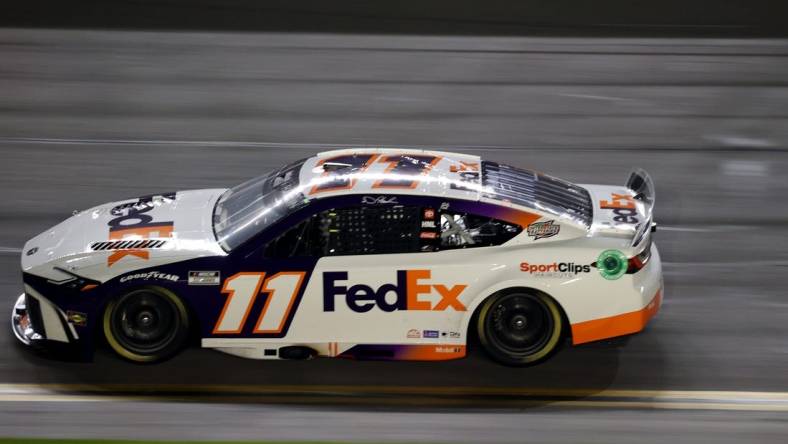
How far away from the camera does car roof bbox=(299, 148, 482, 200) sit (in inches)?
323

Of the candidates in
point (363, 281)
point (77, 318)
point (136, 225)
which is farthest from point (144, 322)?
point (363, 281)

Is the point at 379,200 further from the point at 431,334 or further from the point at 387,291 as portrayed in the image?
the point at 431,334

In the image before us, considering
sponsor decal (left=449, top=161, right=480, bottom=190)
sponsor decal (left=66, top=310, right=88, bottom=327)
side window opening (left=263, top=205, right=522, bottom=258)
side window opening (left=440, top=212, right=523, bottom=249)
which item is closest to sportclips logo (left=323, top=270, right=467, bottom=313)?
side window opening (left=263, top=205, right=522, bottom=258)

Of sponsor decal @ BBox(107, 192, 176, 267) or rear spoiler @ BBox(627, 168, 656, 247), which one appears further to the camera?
rear spoiler @ BBox(627, 168, 656, 247)

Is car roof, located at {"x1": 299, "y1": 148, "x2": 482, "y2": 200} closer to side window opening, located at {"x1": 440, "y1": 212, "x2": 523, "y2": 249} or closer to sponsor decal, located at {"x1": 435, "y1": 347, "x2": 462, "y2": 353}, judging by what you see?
side window opening, located at {"x1": 440, "y1": 212, "x2": 523, "y2": 249}

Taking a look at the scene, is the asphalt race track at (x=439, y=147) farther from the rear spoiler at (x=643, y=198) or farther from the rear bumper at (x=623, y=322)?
the rear spoiler at (x=643, y=198)

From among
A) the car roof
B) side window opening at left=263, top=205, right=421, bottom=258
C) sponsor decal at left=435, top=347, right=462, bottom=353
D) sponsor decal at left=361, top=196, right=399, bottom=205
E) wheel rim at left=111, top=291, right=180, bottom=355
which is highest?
the car roof

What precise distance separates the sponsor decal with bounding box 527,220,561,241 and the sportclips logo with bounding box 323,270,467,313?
2.02ft

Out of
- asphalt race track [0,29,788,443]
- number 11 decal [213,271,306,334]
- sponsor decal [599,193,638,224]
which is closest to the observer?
asphalt race track [0,29,788,443]

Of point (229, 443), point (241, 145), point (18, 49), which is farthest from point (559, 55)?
point (229, 443)

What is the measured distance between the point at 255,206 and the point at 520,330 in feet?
6.89

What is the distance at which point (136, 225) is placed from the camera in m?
8.57

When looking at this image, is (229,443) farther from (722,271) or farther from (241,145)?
(241,145)

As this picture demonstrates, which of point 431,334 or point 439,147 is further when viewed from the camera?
point 439,147
